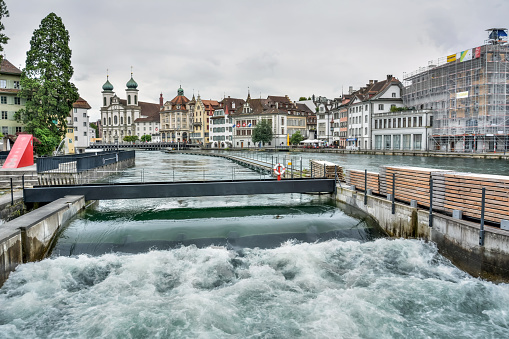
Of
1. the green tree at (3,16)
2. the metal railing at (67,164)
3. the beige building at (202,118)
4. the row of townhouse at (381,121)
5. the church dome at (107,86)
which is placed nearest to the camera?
the metal railing at (67,164)

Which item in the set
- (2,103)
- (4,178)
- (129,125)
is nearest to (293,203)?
(4,178)

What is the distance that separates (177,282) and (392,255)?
6942 millimetres

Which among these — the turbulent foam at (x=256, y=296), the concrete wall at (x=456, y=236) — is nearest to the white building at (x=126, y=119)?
the concrete wall at (x=456, y=236)

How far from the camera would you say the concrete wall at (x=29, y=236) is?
11.8m

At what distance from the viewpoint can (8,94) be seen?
54469mm

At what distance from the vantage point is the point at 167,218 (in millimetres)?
18750

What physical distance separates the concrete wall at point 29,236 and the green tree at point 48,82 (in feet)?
104

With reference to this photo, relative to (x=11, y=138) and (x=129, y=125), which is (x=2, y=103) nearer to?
(x=11, y=138)

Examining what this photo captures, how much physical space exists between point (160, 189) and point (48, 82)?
109 feet

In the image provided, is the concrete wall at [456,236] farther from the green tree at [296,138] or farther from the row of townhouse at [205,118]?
the row of townhouse at [205,118]

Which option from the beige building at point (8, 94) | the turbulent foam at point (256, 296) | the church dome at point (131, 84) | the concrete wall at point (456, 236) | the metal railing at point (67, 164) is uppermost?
the church dome at point (131, 84)

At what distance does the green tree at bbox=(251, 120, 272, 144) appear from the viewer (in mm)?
112938

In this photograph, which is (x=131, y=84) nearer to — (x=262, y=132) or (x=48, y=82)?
(x=262, y=132)

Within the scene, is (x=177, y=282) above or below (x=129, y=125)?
below
